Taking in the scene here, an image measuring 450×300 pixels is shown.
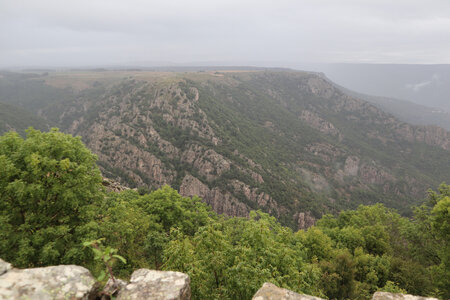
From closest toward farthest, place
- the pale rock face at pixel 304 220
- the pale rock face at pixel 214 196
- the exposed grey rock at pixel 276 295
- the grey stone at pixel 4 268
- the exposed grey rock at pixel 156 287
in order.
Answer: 1. the grey stone at pixel 4 268
2. the exposed grey rock at pixel 156 287
3. the exposed grey rock at pixel 276 295
4. the pale rock face at pixel 304 220
5. the pale rock face at pixel 214 196

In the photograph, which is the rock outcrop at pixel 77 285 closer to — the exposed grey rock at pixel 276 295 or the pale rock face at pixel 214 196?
the exposed grey rock at pixel 276 295

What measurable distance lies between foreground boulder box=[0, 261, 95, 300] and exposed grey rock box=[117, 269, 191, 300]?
1.27 m

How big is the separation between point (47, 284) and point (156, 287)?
3383 mm

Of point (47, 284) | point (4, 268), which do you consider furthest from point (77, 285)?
point (4, 268)

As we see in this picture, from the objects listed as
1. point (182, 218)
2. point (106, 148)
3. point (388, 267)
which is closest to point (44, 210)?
point (182, 218)

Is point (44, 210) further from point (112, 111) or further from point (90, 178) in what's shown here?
point (112, 111)

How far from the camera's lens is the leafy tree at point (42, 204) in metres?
12.6

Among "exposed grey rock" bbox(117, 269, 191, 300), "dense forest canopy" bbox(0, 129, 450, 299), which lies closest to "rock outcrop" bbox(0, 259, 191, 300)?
"exposed grey rock" bbox(117, 269, 191, 300)

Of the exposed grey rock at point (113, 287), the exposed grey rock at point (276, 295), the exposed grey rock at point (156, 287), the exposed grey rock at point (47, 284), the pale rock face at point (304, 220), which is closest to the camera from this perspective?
the exposed grey rock at point (47, 284)

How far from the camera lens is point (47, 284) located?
6.71m

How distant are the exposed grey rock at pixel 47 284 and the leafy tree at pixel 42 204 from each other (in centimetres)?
659

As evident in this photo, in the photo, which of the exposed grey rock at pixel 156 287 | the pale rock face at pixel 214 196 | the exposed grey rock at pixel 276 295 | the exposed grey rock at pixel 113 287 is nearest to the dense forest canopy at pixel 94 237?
the exposed grey rock at pixel 276 295

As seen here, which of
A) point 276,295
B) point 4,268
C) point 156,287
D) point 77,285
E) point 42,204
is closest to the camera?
point 4,268

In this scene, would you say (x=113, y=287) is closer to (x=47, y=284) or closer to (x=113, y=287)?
(x=113, y=287)
